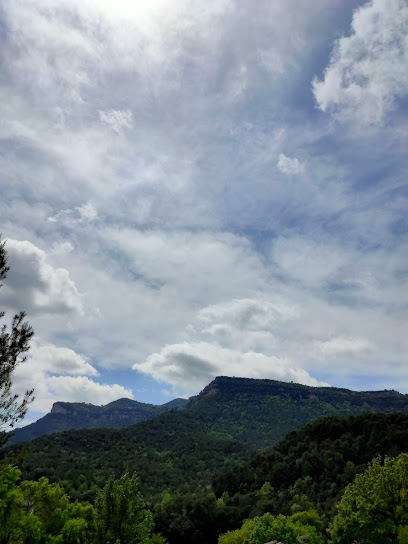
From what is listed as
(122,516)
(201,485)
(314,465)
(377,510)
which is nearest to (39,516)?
(122,516)

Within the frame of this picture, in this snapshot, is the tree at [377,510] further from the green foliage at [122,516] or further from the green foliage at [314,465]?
the green foliage at [314,465]

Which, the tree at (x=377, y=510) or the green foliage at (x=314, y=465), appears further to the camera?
the green foliage at (x=314, y=465)

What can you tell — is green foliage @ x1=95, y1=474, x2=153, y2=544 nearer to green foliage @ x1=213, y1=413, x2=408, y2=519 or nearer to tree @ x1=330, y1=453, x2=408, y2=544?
tree @ x1=330, y1=453, x2=408, y2=544

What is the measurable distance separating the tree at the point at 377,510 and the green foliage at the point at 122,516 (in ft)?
59.8

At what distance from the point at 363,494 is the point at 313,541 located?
1298 centimetres

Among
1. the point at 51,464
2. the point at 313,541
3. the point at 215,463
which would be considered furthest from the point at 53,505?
the point at 215,463

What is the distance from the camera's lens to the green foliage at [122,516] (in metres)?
32.7

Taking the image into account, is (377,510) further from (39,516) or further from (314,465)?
(314,465)

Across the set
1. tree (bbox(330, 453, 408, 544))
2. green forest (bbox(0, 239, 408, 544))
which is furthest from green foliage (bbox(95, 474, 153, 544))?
A: tree (bbox(330, 453, 408, 544))

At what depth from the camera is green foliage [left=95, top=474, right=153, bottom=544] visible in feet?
107

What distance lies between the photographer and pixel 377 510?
30188 mm

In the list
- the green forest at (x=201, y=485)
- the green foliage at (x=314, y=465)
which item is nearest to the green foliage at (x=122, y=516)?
the green forest at (x=201, y=485)

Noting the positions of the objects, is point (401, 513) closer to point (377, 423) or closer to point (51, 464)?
point (377, 423)

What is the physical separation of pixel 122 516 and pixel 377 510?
2346 cm
